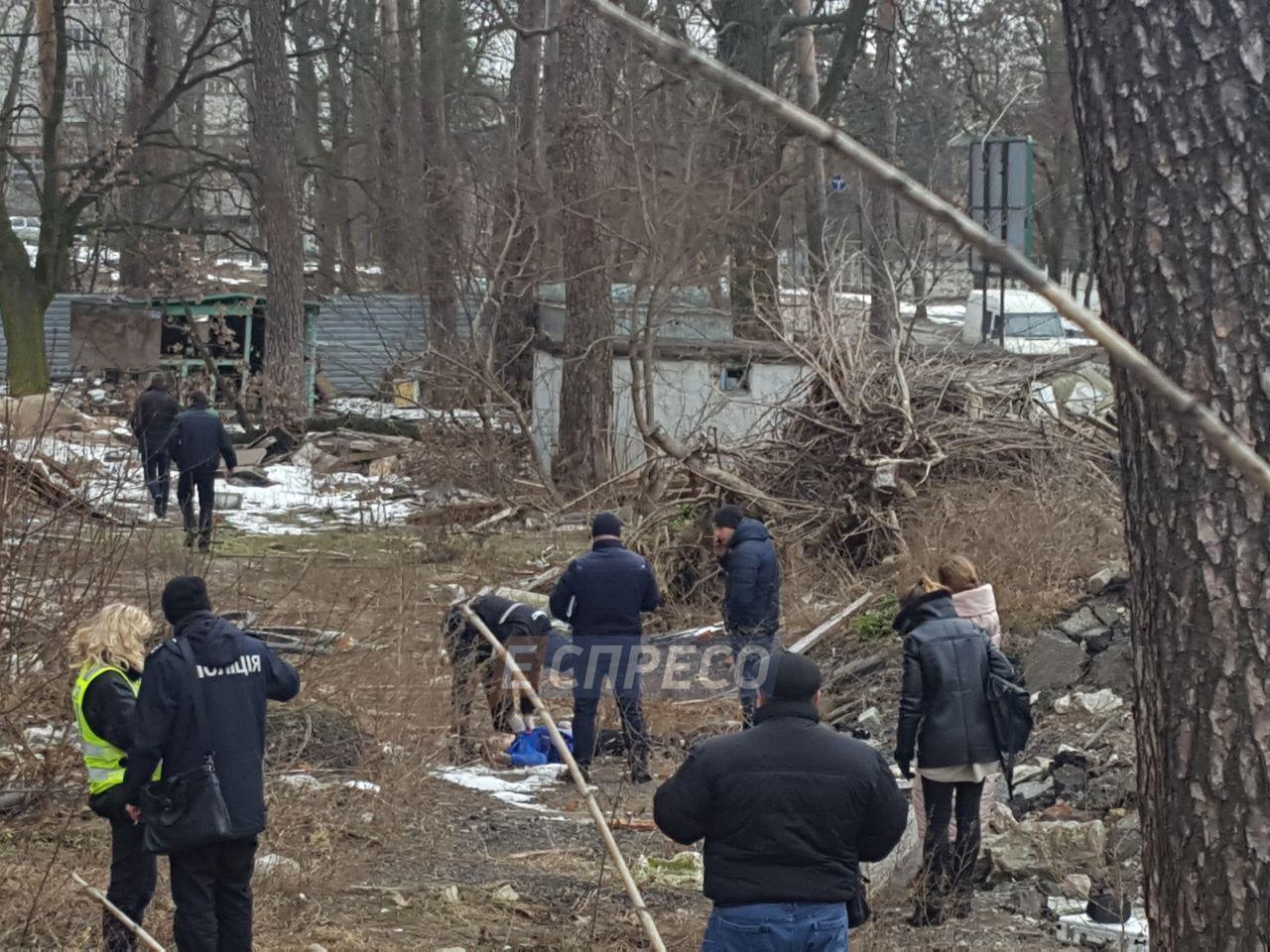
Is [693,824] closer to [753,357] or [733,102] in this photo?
[753,357]

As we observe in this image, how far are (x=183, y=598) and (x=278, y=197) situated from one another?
69.6ft

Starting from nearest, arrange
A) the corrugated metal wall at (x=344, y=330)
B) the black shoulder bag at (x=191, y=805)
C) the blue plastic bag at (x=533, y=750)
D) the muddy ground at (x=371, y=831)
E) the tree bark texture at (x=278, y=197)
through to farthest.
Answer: the black shoulder bag at (x=191, y=805), the muddy ground at (x=371, y=831), the blue plastic bag at (x=533, y=750), the tree bark texture at (x=278, y=197), the corrugated metal wall at (x=344, y=330)

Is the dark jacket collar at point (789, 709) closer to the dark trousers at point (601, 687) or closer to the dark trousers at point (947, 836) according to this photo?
the dark trousers at point (947, 836)

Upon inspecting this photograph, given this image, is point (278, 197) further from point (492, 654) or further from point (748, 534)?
point (492, 654)

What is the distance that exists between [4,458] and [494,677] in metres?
3.64

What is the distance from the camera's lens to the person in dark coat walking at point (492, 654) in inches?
374

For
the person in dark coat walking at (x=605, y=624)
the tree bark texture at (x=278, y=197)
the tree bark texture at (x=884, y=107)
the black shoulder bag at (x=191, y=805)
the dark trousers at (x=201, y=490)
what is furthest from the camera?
the tree bark texture at (x=884, y=107)


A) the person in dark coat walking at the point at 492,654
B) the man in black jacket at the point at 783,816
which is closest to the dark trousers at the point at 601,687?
the person in dark coat walking at the point at 492,654

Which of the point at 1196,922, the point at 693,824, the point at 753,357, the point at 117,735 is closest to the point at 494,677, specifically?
the point at 117,735

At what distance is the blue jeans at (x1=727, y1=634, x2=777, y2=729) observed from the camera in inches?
408

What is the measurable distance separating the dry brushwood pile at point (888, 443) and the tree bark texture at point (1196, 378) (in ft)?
34.0

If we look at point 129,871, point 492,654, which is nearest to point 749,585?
point 492,654

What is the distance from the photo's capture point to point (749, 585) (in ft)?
33.9

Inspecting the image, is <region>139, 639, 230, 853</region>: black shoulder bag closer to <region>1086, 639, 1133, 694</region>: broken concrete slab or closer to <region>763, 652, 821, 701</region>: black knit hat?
<region>763, 652, 821, 701</region>: black knit hat
